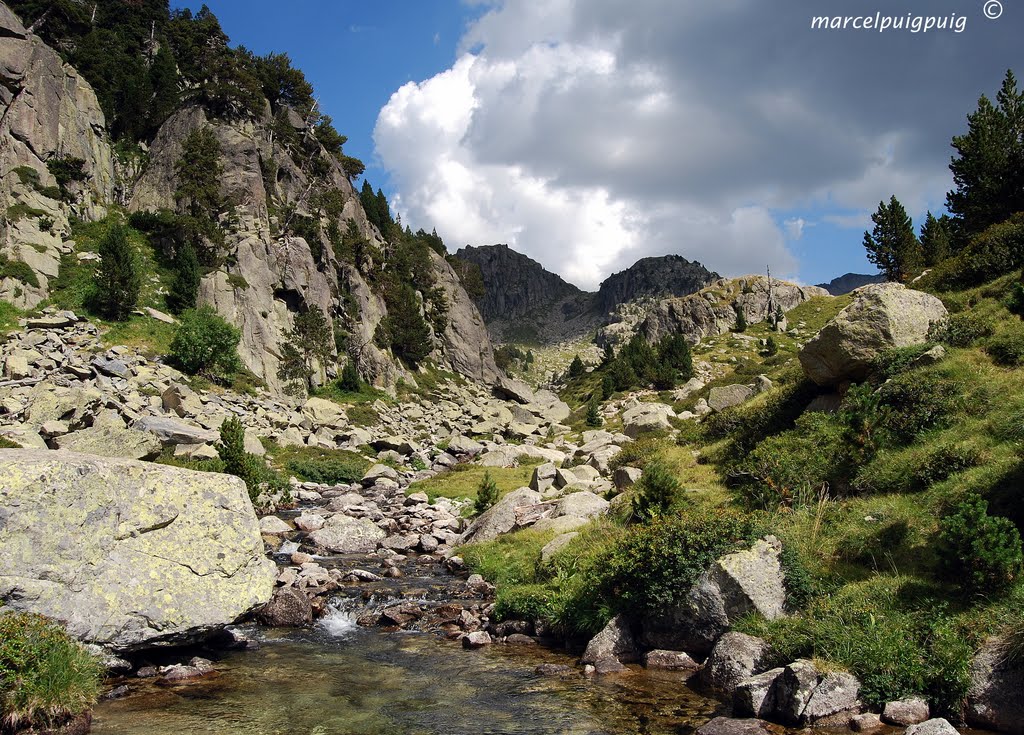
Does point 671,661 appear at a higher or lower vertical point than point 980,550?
lower

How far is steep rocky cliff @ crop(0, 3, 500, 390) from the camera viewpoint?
52.8 meters

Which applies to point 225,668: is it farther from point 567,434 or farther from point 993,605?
point 567,434

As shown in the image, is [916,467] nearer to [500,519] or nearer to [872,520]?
[872,520]

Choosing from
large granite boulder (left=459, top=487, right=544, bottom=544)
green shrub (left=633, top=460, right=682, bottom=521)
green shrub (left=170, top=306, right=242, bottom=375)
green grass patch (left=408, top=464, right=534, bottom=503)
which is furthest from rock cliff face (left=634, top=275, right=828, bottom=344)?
green shrub (left=633, top=460, right=682, bottom=521)

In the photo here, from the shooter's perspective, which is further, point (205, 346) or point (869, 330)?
point (205, 346)

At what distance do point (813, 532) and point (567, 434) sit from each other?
164ft

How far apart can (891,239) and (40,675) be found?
276 ft

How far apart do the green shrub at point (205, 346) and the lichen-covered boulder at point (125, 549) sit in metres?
38.1

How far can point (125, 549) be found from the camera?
Result: 1150cm

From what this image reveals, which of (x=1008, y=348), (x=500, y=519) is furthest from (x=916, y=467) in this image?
(x=500, y=519)

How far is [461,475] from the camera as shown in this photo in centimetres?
4162

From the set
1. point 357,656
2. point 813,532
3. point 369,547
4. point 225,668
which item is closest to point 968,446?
point 813,532

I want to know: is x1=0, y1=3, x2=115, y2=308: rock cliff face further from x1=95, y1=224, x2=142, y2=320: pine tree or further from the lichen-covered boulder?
the lichen-covered boulder

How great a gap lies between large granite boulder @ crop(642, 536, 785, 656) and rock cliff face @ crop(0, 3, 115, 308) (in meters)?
51.0
